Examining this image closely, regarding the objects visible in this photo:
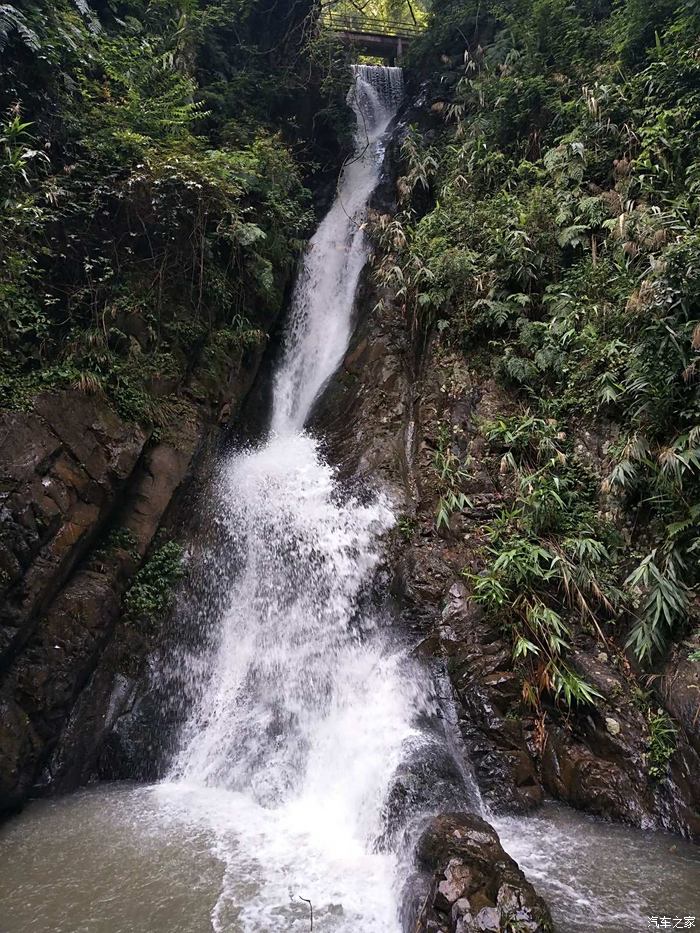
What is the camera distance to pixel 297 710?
700 centimetres

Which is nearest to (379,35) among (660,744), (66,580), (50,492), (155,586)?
(50,492)

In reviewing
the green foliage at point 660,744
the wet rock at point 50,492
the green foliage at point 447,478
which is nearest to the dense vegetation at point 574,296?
the green foliage at point 447,478

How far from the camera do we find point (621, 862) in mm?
4781

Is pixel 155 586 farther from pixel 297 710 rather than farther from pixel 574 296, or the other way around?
pixel 574 296

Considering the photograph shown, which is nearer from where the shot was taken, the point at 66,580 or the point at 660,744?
the point at 660,744

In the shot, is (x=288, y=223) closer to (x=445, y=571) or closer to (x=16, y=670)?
(x=445, y=571)

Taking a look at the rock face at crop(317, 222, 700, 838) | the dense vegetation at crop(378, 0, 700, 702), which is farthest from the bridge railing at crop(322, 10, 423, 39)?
the rock face at crop(317, 222, 700, 838)

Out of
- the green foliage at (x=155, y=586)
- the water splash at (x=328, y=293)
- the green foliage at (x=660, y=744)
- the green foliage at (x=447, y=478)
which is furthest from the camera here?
the water splash at (x=328, y=293)

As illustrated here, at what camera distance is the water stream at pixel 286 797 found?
14.2 feet

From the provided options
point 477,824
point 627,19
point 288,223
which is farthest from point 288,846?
point 627,19

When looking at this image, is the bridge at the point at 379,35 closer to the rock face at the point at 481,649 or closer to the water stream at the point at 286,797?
the rock face at the point at 481,649

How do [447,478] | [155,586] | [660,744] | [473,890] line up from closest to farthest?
[473,890] → [660,744] → [155,586] → [447,478]

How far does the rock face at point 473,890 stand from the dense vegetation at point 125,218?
23.0ft

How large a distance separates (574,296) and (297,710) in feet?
27.5
